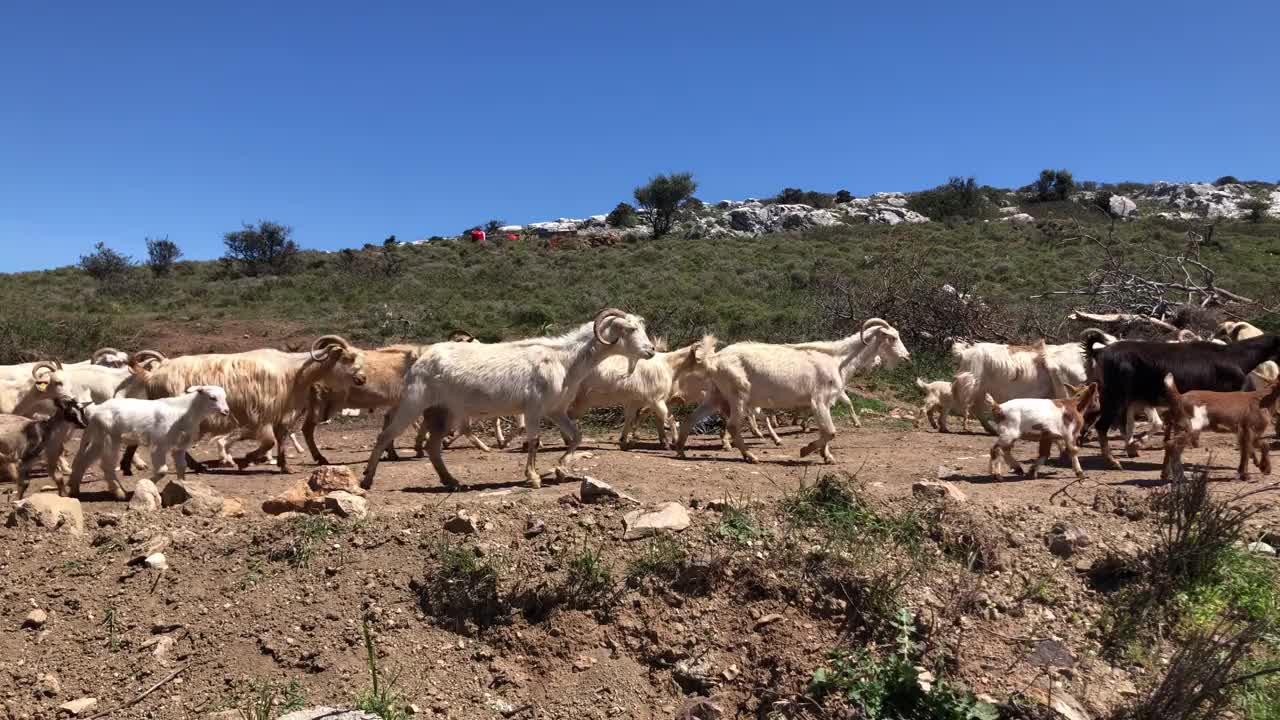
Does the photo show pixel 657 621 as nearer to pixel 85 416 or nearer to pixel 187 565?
pixel 187 565

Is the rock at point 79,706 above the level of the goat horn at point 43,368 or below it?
below

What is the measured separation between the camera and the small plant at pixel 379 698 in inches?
197

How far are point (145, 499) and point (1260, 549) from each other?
331 inches

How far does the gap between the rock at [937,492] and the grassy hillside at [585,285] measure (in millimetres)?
11797

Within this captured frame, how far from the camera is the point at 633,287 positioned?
32531 millimetres

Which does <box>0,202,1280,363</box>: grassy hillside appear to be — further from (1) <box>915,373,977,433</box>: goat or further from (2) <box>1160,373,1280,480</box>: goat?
(2) <box>1160,373,1280,480</box>: goat

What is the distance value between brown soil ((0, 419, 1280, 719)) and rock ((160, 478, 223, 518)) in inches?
6.3

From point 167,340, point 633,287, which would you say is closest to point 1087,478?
point 167,340

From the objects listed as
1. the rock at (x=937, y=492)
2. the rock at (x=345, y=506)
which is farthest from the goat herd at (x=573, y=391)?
the rock at (x=937, y=492)

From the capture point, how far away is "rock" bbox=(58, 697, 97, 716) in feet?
16.7

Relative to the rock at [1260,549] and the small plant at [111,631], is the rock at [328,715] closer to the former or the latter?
the small plant at [111,631]

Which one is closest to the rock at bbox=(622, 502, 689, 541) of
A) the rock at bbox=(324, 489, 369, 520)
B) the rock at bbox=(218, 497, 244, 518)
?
the rock at bbox=(324, 489, 369, 520)

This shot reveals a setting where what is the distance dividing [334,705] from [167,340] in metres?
20.7

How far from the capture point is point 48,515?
6637mm
